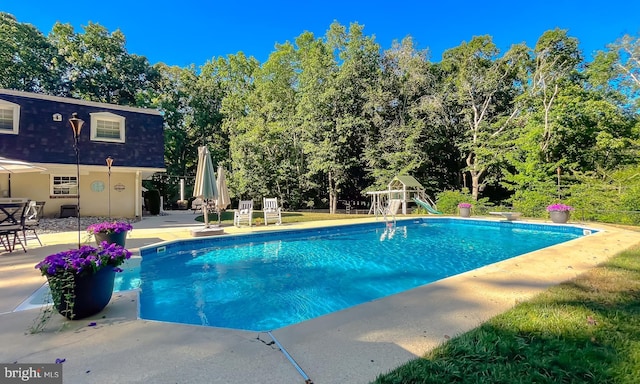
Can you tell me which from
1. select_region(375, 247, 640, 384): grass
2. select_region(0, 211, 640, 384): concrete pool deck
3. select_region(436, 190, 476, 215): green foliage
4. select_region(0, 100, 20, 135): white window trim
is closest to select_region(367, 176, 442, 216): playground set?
select_region(436, 190, 476, 215): green foliage

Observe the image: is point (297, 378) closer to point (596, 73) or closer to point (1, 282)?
point (1, 282)

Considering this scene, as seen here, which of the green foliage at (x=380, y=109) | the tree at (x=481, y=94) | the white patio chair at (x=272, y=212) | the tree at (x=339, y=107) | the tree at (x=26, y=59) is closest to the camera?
the white patio chair at (x=272, y=212)

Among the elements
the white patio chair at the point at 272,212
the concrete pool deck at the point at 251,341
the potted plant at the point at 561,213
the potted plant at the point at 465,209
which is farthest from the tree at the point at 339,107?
the concrete pool deck at the point at 251,341

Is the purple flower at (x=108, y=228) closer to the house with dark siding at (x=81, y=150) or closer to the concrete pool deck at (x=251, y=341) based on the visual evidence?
the concrete pool deck at (x=251, y=341)

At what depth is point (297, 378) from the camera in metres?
1.97

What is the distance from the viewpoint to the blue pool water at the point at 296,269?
423 cm

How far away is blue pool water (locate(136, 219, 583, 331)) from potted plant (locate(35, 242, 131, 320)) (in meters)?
0.87

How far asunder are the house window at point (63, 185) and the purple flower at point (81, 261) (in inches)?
498

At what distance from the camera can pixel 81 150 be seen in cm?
1182

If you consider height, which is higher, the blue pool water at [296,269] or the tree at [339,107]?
the tree at [339,107]

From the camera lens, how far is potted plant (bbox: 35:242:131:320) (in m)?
2.84


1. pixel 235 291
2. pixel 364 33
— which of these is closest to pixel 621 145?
pixel 364 33

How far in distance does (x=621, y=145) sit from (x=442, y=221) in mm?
9670

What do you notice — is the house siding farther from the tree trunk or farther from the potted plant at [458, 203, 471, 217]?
the potted plant at [458, 203, 471, 217]
